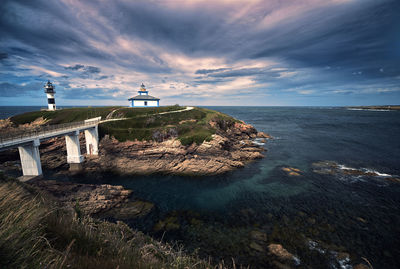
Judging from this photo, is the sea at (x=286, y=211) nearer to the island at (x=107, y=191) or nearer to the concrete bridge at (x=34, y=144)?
the island at (x=107, y=191)

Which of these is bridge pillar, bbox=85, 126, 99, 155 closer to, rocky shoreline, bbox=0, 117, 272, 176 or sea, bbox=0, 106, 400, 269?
rocky shoreline, bbox=0, 117, 272, 176

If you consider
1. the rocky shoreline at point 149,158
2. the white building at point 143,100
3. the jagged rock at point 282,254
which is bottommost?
the jagged rock at point 282,254

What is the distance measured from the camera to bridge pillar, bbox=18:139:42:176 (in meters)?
23.1

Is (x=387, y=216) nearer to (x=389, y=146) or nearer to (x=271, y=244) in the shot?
(x=271, y=244)

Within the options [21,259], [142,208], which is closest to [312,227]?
[142,208]

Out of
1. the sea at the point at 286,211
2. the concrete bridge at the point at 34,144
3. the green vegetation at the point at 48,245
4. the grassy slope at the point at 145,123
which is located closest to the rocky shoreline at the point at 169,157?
the grassy slope at the point at 145,123

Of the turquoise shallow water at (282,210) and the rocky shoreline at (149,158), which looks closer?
the turquoise shallow water at (282,210)

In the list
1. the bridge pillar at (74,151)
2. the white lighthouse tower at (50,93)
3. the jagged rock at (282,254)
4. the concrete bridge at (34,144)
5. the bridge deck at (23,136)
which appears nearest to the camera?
the jagged rock at (282,254)

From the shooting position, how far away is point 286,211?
62.8 ft

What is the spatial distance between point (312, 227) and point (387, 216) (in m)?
9.47

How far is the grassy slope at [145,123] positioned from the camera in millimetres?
37406

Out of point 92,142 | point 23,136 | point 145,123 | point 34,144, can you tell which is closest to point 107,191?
point 34,144

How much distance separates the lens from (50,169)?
31.9 metres

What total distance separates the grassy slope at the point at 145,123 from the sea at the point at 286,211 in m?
11.1
